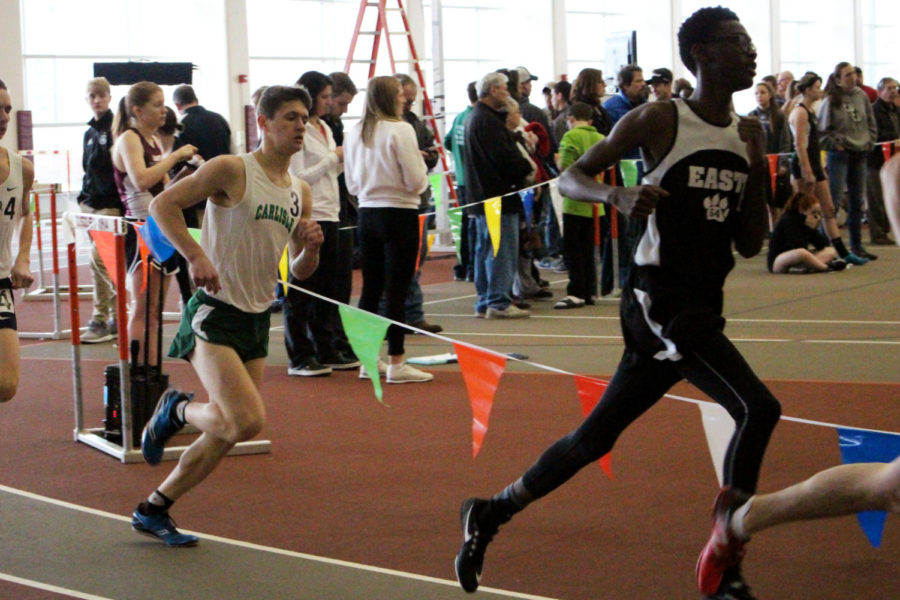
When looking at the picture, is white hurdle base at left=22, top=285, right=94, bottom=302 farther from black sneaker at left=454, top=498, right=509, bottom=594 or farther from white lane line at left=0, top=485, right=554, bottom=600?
black sneaker at left=454, top=498, right=509, bottom=594

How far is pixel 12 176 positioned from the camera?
5.45 metres

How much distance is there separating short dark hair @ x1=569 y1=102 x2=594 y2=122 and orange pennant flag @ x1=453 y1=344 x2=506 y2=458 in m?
6.27

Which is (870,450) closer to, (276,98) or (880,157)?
(276,98)

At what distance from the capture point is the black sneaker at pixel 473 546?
4.05m

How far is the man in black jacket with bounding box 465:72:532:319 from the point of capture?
10.3 metres

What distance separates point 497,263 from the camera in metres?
10.7

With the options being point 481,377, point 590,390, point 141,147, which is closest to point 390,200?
point 141,147

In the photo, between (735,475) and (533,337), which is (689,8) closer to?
(533,337)

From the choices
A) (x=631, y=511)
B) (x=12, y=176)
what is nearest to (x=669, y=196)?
(x=631, y=511)

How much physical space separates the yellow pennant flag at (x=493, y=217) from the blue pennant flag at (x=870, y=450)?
659 centimetres

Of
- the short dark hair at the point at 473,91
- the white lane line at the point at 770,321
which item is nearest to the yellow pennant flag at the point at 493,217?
the white lane line at the point at 770,321

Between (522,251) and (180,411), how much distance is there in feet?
23.4

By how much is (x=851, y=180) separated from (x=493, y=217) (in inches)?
215

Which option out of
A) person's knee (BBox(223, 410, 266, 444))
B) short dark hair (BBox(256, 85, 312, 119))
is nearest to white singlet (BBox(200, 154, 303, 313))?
Answer: short dark hair (BBox(256, 85, 312, 119))
